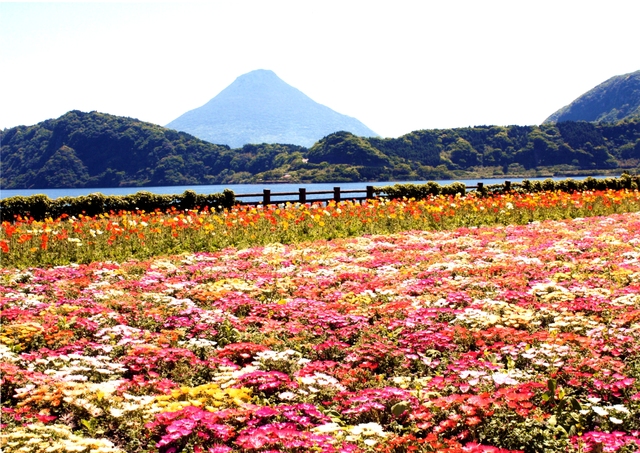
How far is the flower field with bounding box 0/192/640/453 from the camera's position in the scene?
4.98 metres

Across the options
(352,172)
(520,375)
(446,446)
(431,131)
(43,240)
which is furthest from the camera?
(431,131)

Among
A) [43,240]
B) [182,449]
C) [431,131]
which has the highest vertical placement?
[431,131]

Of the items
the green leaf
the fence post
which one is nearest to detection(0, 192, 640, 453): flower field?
the green leaf

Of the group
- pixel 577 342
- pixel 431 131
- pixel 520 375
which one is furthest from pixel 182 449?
pixel 431 131

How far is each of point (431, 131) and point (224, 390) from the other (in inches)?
7279

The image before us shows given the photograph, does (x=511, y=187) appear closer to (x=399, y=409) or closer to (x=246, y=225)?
(x=246, y=225)

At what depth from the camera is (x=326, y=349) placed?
726 cm

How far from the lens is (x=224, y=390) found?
5.92m

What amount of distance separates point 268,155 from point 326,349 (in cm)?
17329

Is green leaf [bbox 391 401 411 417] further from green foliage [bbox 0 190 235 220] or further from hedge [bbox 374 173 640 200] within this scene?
hedge [bbox 374 173 640 200]

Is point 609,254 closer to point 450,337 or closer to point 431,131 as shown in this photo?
point 450,337

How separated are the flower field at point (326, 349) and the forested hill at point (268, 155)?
145825 mm

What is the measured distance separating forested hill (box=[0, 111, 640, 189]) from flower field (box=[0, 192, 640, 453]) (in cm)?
14583

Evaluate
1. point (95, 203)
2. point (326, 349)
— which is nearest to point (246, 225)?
point (326, 349)
